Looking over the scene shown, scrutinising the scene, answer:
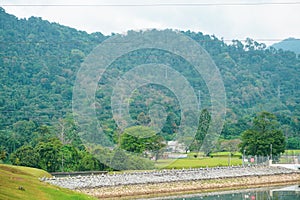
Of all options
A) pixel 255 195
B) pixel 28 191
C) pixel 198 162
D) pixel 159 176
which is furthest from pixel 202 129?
pixel 28 191

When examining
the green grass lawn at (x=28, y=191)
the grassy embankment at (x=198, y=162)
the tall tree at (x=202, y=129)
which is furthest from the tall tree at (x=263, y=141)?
the green grass lawn at (x=28, y=191)

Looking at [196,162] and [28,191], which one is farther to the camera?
[196,162]

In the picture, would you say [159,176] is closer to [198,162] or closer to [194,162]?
[198,162]

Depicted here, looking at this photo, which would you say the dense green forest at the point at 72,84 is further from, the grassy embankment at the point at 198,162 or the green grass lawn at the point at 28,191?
the green grass lawn at the point at 28,191

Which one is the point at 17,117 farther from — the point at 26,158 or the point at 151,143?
the point at 151,143

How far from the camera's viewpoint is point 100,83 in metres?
73.1

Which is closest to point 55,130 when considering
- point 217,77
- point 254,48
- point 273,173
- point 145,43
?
point 145,43

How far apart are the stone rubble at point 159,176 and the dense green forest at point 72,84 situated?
4391 millimetres

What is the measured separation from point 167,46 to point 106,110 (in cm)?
1068

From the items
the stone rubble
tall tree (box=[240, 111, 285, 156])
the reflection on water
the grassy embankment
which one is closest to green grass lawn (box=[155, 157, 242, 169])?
the grassy embankment

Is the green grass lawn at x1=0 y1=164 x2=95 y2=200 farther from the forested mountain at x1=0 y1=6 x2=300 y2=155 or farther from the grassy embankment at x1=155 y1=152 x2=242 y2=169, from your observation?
the grassy embankment at x1=155 y1=152 x2=242 y2=169

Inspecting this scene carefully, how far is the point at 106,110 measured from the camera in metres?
64.7

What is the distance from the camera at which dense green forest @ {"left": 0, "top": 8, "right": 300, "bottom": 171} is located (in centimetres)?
6241

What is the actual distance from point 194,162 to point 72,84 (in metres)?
36.1
